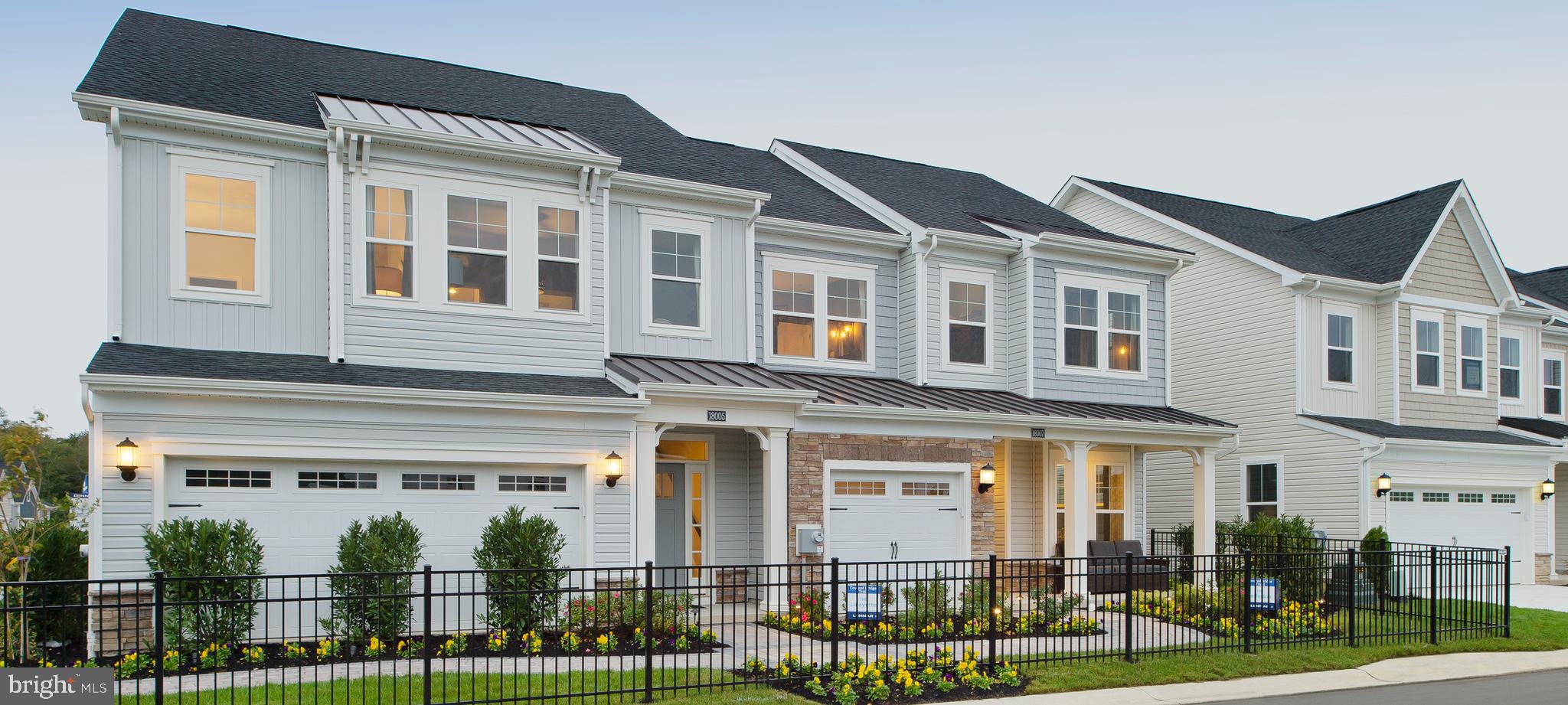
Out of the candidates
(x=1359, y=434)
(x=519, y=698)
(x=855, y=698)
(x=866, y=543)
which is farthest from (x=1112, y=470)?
(x=519, y=698)

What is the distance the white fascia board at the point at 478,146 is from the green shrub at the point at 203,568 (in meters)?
5.13

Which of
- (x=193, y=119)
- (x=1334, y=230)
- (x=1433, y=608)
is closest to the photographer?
(x=193, y=119)

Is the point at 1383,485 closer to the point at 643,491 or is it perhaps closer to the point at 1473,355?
the point at 1473,355

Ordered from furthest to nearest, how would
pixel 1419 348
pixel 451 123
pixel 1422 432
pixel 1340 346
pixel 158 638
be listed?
→ pixel 1419 348 → pixel 1340 346 → pixel 1422 432 → pixel 451 123 → pixel 158 638

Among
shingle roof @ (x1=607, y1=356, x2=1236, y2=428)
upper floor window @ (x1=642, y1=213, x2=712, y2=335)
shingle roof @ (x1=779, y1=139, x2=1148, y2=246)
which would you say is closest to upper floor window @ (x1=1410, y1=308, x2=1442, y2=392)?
shingle roof @ (x1=607, y1=356, x2=1236, y2=428)

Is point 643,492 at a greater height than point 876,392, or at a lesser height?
lesser

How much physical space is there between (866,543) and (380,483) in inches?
279

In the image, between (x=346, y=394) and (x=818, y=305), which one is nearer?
(x=346, y=394)

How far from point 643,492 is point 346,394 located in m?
3.98

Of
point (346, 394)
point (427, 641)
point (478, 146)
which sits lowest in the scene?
point (427, 641)

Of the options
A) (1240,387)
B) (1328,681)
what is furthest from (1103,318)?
(1328,681)

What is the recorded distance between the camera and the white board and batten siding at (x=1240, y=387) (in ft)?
74.2

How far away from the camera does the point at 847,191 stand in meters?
21.9

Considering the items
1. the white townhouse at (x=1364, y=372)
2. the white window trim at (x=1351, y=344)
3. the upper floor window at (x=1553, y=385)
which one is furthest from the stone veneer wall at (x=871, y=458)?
the upper floor window at (x=1553, y=385)
